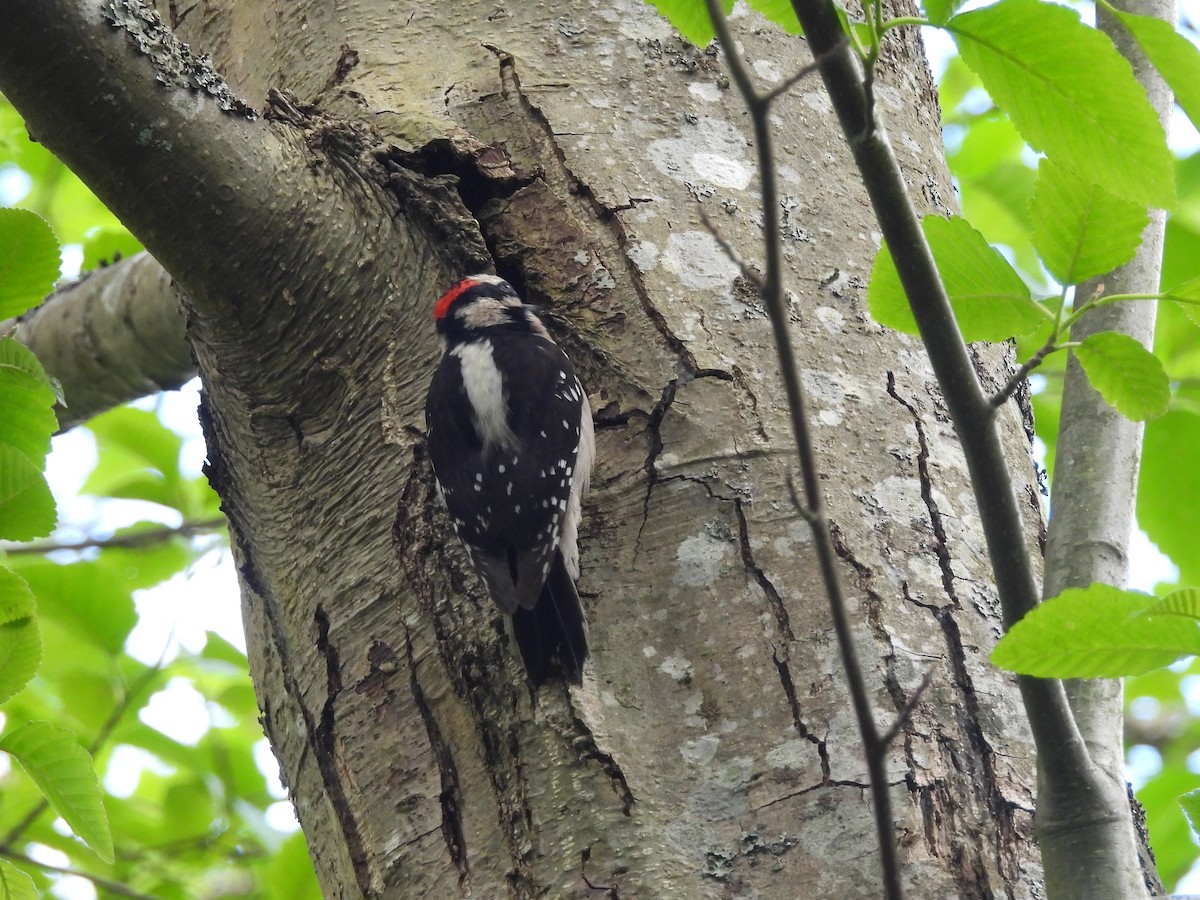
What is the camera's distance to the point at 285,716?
2.62 m

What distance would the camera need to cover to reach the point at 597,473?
2521 millimetres

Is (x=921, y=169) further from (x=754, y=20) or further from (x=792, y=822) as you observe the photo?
(x=792, y=822)

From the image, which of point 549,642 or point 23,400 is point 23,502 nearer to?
point 23,400

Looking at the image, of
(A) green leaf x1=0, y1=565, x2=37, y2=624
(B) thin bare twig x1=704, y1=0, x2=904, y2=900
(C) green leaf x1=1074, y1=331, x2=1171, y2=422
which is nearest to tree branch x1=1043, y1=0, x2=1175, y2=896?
(C) green leaf x1=1074, y1=331, x2=1171, y2=422

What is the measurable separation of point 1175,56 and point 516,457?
6.36ft

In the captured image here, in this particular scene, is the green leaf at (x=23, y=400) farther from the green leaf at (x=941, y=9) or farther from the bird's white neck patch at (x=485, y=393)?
the green leaf at (x=941, y=9)

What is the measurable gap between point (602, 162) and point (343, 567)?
107 centimetres

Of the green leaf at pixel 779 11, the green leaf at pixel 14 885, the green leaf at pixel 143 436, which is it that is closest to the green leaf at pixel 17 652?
the green leaf at pixel 14 885

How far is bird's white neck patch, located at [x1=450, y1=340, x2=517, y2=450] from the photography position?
3.16 meters

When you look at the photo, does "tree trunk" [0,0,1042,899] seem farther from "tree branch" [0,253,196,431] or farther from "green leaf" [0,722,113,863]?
"tree branch" [0,253,196,431]

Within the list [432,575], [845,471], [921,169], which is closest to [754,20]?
[921,169]

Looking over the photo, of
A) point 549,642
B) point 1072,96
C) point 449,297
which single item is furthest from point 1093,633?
point 449,297

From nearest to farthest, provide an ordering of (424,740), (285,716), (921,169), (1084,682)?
(1084,682) → (424,740) → (285,716) → (921,169)

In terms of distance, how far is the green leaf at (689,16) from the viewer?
5.94 ft
